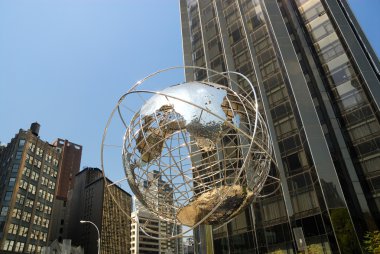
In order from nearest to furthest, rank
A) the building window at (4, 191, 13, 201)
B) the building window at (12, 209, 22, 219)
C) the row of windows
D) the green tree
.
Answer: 1. the green tree
2. the row of windows
3. the building window at (12, 209, 22, 219)
4. the building window at (4, 191, 13, 201)

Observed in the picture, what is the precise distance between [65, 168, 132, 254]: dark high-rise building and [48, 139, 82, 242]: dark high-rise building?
2769 millimetres

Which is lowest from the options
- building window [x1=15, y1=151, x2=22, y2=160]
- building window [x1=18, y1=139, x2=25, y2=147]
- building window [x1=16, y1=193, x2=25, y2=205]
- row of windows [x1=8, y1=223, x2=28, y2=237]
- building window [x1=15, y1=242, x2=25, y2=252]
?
building window [x1=15, y1=242, x2=25, y2=252]

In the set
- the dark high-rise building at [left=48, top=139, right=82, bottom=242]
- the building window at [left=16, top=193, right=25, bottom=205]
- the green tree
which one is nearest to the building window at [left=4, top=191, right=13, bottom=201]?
the building window at [left=16, top=193, right=25, bottom=205]

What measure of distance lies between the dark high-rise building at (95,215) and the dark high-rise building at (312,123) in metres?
57.6

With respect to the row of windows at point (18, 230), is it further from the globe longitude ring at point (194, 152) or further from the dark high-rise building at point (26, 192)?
the globe longitude ring at point (194, 152)

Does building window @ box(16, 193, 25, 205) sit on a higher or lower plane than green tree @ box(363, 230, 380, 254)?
higher

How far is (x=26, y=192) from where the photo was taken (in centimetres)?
6356

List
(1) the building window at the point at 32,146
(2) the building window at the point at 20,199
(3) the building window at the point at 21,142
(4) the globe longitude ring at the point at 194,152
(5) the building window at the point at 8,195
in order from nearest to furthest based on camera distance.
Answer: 1. (4) the globe longitude ring at the point at 194,152
2. (5) the building window at the point at 8,195
3. (2) the building window at the point at 20,199
4. (3) the building window at the point at 21,142
5. (1) the building window at the point at 32,146

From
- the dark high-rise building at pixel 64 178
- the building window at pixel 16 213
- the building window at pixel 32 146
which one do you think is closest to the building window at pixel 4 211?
the building window at pixel 16 213

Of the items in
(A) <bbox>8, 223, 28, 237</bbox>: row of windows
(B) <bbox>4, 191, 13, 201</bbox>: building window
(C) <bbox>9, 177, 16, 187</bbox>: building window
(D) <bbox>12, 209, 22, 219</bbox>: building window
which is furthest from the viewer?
(C) <bbox>9, 177, 16, 187</bbox>: building window

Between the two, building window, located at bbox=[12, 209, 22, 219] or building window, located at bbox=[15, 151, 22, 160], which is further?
building window, located at bbox=[15, 151, 22, 160]

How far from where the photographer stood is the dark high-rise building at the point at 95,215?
273 ft

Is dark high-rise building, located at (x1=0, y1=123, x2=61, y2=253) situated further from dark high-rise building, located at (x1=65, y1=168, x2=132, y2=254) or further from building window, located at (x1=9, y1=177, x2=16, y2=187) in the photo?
dark high-rise building, located at (x1=65, y1=168, x2=132, y2=254)

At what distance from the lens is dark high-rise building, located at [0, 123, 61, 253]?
5806 cm
